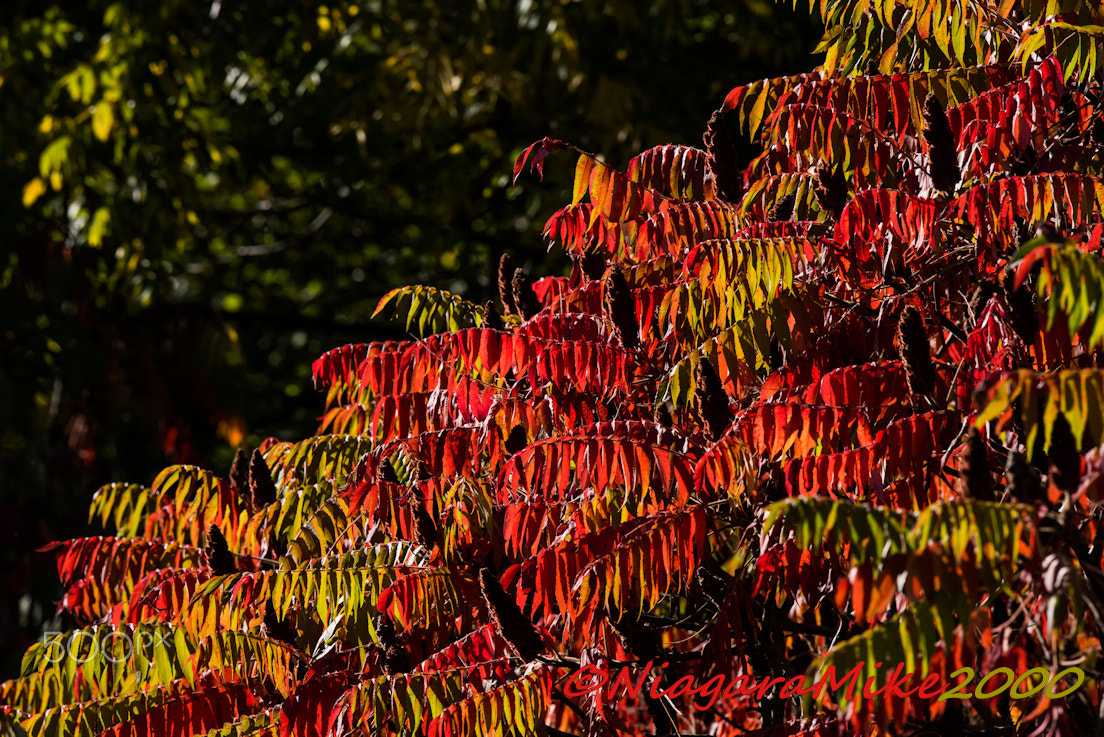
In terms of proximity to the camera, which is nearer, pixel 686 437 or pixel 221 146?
pixel 686 437

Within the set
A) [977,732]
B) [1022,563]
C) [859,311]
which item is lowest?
[977,732]

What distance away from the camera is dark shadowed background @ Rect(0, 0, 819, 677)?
8.41 m

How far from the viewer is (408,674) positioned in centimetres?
324

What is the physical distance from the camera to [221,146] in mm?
9836

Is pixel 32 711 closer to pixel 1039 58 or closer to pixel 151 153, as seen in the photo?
pixel 1039 58

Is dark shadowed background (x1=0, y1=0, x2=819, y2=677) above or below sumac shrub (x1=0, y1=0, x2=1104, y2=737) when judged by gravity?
above

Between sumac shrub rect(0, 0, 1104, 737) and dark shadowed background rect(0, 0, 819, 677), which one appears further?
dark shadowed background rect(0, 0, 819, 677)

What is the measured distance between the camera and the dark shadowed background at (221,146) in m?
8.41

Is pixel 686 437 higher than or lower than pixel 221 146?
lower

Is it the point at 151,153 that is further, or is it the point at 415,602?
the point at 151,153

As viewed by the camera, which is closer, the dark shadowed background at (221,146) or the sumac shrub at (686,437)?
the sumac shrub at (686,437)

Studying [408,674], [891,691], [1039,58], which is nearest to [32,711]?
[408,674]

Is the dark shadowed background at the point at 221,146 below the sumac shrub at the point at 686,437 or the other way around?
the other way around

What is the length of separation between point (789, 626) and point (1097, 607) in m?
1.25
